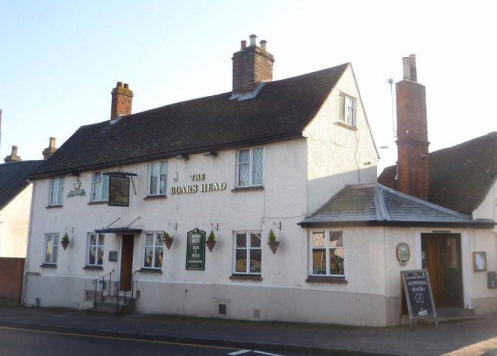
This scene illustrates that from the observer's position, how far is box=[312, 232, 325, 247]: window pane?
50.7 ft

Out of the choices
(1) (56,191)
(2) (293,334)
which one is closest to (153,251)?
(1) (56,191)

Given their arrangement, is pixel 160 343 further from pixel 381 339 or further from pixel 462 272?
pixel 462 272

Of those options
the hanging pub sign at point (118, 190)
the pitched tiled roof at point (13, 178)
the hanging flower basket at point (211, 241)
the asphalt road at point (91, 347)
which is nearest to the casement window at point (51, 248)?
the hanging pub sign at point (118, 190)

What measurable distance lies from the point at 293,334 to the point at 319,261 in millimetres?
2965

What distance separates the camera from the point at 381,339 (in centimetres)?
1195

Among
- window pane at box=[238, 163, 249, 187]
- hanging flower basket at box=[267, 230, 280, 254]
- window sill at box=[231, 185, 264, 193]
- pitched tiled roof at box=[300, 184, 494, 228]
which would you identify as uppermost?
window pane at box=[238, 163, 249, 187]

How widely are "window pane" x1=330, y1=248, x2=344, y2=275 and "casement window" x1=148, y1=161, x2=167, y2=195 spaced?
735 centimetres

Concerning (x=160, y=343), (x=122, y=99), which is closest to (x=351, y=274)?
(x=160, y=343)

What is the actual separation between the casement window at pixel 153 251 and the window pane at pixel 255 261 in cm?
405

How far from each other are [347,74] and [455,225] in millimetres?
6727

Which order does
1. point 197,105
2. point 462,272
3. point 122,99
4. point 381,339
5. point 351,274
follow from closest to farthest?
1. point 381,339
2. point 351,274
3. point 462,272
4. point 197,105
5. point 122,99

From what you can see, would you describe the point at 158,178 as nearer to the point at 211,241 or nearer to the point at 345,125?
the point at 211,241

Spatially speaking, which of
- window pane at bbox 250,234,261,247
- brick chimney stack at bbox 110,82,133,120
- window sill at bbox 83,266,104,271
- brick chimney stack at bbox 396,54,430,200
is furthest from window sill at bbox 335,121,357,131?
brick chimney stack at bbox 110,82,133,120

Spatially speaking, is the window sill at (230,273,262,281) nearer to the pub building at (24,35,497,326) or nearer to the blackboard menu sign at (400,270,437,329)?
the pub building at (24,35,497,326)
